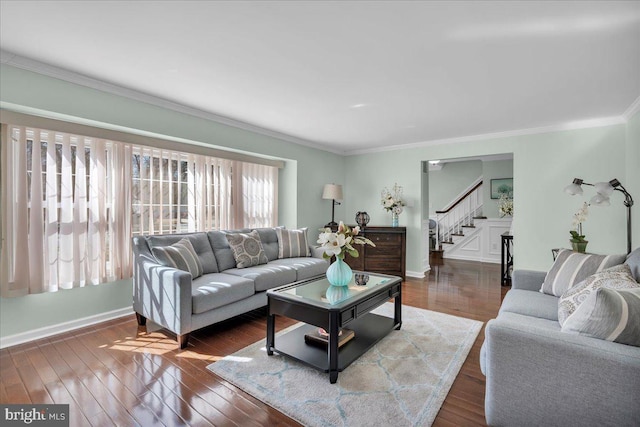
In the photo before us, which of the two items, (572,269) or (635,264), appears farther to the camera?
(572,269)

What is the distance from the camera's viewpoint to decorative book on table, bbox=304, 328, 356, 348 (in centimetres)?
246

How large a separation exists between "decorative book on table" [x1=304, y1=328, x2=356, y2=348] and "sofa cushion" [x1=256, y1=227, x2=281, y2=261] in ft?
5.63

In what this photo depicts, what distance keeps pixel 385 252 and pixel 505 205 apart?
3454 mm

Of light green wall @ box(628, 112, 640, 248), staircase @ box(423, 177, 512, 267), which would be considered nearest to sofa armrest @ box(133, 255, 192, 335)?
light green wall @ box(628, 112, 640, 248)

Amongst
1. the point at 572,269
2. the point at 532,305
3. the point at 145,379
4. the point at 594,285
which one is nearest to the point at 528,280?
the point at 572,269

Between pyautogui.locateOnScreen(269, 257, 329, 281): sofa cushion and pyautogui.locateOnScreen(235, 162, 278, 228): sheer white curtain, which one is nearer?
pyautogui.locateOnScreen(269, 257, 329, 281): sofa cushion

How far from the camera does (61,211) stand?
295 centimetres

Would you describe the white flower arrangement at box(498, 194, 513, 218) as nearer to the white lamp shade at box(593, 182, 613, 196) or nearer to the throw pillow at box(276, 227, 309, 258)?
the white lamp shade at box(593, 182, 613, 196)

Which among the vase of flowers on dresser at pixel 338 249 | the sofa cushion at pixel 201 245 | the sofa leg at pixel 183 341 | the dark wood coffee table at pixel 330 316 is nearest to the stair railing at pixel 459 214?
the dark wood coffee table at pixel 330 316

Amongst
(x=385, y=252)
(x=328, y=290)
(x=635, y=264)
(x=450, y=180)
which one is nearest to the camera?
(x=635, y=264)

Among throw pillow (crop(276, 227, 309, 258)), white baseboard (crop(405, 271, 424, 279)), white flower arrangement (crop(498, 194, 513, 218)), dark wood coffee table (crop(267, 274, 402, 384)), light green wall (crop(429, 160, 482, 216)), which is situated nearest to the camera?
dark wood coffee table (crop(267, 274, 402, 384))

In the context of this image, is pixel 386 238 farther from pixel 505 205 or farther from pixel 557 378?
pixel 557 378

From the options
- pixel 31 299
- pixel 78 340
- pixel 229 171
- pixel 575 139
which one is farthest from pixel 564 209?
pixel 31 299

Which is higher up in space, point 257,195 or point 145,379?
point 257,195
